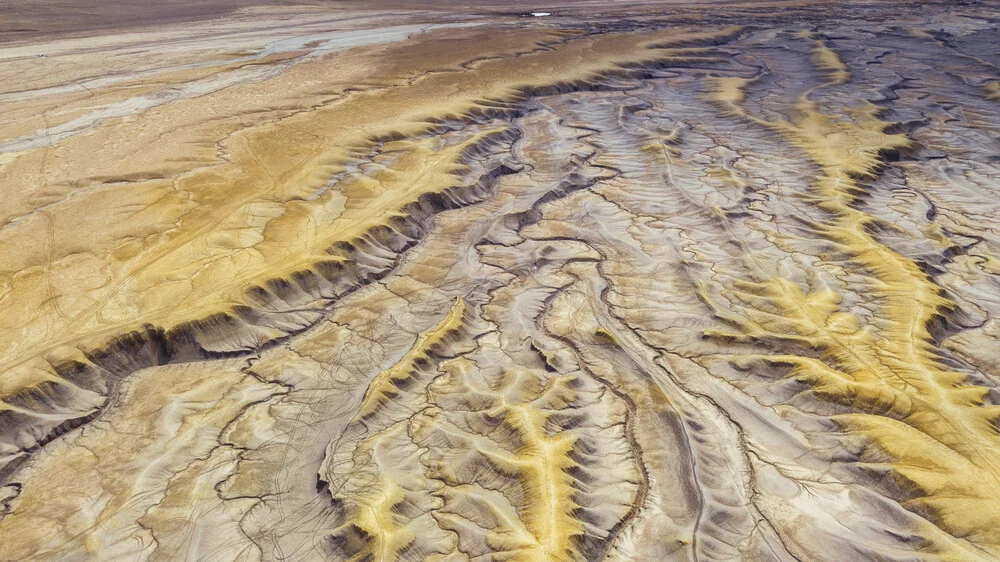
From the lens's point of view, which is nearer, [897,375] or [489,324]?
[897,375]

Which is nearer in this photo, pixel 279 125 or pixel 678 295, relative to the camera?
pixel 678 295

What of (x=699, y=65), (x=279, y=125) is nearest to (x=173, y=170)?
(x=279, y=125)

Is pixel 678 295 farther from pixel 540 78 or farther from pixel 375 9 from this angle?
pixel 375 9

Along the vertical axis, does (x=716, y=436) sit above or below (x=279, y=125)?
below

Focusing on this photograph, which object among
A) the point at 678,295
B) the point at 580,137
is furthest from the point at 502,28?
the point at 678,295

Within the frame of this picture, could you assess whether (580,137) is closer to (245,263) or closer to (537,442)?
(245,263)

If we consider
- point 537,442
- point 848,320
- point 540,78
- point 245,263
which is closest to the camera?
point 537,442

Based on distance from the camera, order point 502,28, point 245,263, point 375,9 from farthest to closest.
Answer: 1. point 375,9
2. point 502,28
3. point 245,263
